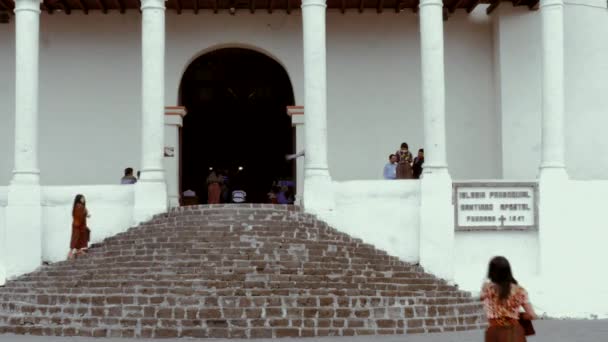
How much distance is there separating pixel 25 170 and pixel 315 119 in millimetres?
5883

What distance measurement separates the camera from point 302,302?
52.3ft

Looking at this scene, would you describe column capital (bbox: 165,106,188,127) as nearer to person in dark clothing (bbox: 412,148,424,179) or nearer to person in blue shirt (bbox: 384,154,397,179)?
person in blue shirt (bbox: 384,154,397,179)

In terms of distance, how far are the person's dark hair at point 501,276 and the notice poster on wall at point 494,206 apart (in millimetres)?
10686

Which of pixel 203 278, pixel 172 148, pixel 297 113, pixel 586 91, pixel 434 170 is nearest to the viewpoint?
pixel 203 278

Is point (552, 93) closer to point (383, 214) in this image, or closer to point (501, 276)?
point (383, 214)

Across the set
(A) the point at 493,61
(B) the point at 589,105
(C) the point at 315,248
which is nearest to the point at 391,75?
(A) the point at 493,61

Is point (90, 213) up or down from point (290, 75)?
down

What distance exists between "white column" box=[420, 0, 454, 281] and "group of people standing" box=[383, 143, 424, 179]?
3.01 feet

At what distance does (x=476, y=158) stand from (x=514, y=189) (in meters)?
3.73

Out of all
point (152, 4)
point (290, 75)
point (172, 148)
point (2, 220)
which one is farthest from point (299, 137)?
point (2, 220)

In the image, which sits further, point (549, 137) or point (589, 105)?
point (589, 105)

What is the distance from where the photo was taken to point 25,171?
64.9ft

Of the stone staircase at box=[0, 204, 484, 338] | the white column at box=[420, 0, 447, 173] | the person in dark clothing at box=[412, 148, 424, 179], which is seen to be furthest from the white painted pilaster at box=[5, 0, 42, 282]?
the person in dark clothing at box=[412, 148, 424, 179]

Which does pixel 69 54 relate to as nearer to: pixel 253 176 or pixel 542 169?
pixel 542 169
